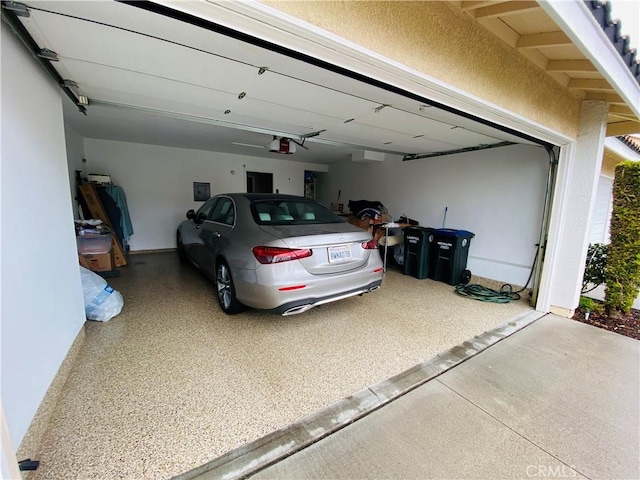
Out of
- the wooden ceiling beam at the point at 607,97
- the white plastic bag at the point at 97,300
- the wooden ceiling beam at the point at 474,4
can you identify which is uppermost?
the wooden ceiling beam at the point at 474,4

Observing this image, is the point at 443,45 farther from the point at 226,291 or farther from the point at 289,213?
the point at 226,291

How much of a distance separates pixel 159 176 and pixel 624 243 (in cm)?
836

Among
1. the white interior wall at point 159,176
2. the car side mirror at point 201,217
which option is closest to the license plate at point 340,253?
the car side mirror at point 201,217

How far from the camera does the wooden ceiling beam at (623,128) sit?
351cm

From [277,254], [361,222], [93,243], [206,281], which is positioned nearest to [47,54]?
[277,254]

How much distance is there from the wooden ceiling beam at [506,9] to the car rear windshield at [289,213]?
7.25 ft

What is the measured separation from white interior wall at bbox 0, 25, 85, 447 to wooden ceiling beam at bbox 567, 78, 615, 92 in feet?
15.8

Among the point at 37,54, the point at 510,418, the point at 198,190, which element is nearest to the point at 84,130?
the point at 198,190

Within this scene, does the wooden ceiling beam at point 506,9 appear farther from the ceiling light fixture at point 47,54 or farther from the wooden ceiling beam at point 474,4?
the ceiling light fixture at point 47,54

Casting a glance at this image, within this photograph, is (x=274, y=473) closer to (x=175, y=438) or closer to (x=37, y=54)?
(x=175, y=438)

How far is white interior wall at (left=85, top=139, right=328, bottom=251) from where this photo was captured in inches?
223

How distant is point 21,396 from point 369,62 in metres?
2.57

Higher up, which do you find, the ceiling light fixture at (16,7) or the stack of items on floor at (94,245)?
the ceiling light fixture at (16,7)

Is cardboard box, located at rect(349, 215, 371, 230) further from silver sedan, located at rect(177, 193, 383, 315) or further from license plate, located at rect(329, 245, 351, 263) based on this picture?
license plate, located at rect(329, 245, 351, 263)
